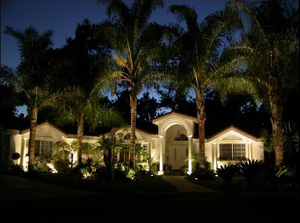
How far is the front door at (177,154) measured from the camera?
27453 mm

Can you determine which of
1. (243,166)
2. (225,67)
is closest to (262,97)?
(225,67)

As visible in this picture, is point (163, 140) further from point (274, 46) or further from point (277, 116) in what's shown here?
point (274, 46)

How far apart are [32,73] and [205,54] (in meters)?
9.50

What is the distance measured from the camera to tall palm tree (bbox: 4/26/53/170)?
18678 millimetres

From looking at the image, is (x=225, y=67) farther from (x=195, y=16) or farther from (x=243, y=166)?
(x=243, y=166)

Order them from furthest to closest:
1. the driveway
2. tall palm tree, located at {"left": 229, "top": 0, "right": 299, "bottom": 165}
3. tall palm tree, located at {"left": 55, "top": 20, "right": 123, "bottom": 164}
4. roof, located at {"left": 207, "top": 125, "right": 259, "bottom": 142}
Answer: roof, located at {"left": 207, "top": 125, "right": 259, "bottom": 142}, tall palm tree, located at {"left": 55, "top": 20, "right": 123, "bottom": 164}, tall palm tree, located at {"left": 229, "top": 0, "right": 299, "bottom": 165}, the driveway

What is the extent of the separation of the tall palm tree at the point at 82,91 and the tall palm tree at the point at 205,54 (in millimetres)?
4466

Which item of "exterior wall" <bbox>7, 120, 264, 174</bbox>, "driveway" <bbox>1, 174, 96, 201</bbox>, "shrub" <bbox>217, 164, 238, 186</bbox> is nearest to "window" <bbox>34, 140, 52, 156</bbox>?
"exterior wall" <bbox>7, 120, 264, 174</bbox>

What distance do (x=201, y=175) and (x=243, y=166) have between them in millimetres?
4449

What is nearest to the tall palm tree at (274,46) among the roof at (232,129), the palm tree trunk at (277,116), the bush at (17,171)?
the palm tree trunk at (277,116)

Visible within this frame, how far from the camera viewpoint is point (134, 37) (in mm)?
18594

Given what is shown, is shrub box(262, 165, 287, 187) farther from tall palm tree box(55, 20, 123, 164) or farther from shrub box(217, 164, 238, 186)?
tall palm tree box(55, 20, 123, 164)

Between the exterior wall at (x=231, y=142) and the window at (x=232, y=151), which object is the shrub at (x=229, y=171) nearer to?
the exterior wall at (x=231, y=142)

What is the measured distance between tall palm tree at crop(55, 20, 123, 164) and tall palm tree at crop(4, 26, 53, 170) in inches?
35.1
